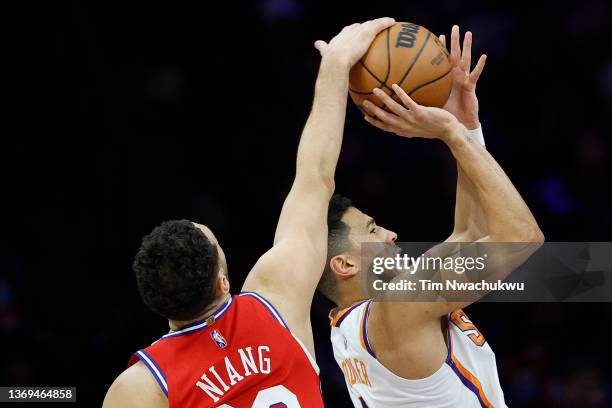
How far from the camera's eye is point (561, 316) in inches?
298

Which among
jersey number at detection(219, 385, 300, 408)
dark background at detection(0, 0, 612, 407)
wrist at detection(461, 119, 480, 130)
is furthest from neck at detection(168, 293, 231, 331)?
dark background at detection(0, 0, 612, 407)

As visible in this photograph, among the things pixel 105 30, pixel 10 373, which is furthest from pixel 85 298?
pixel 105 30

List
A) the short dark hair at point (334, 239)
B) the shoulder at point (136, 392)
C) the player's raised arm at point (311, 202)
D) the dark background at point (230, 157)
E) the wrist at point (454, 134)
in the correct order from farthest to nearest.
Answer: the dark background at point (230, 157) → the short dark hair at point (334, 239) → the wrist at point (454, 134) → the player's raised arm at point (311, 202) → the shoulder at point (136, 392)

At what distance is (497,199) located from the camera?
12.4ft

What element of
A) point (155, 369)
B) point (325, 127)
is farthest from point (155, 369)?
point (325, 127)

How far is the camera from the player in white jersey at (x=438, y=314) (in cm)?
380

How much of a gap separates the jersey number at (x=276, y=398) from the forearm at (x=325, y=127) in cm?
85

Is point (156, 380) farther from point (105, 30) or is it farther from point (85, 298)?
point (105, 30)

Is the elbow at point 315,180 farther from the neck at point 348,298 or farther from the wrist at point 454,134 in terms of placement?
the neck at point 348,298

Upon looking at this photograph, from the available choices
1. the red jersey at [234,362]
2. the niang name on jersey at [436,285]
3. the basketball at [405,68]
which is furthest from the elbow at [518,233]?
the red jersey at [234,362]

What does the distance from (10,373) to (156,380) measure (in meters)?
4.23

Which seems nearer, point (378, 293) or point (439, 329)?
point (439, 329)

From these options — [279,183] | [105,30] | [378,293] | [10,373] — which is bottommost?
[10,373]

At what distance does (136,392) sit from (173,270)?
1.38 feet
